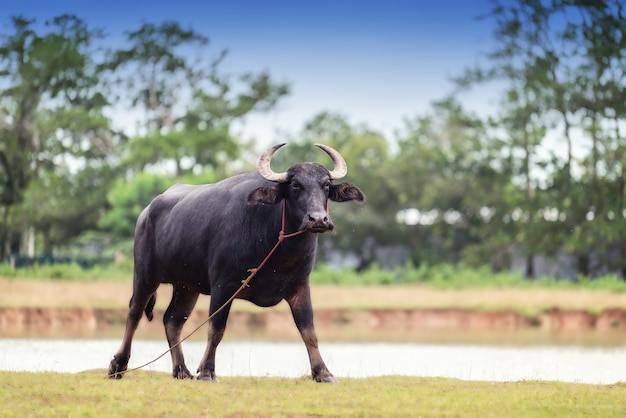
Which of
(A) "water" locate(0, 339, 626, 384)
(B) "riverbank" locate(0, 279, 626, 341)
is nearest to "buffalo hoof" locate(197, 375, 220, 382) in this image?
(A) "water" locate(0, 339, 626, 384)

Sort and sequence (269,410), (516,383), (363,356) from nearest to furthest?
(269,410), (516,383), (363,356)

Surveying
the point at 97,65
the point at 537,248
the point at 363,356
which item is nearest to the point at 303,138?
the point at 97,65

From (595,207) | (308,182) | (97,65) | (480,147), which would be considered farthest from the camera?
(97,65)

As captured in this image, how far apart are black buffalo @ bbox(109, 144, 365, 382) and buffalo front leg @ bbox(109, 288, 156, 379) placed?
15 mm

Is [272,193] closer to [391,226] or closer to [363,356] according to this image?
[363,356]

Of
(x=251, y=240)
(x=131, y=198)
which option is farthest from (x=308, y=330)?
(x=131, y=198)

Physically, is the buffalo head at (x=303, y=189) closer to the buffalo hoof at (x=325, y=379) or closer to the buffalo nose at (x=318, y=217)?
the buffalo nose at (x=318, y=217)

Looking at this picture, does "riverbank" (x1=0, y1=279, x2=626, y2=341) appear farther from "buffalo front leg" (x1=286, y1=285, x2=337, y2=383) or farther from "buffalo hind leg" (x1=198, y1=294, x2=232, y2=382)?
"buffalo hind leg" (x1=198, y1=294, x2=232, y2=382)

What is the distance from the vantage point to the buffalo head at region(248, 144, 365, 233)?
10.7m

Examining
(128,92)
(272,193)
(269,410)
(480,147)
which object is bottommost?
(269,410)

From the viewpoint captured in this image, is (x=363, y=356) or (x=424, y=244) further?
(x=424, y=244)

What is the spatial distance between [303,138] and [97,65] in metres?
14.6

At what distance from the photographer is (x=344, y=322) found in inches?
A: 1196

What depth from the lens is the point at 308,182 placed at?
424 inches
